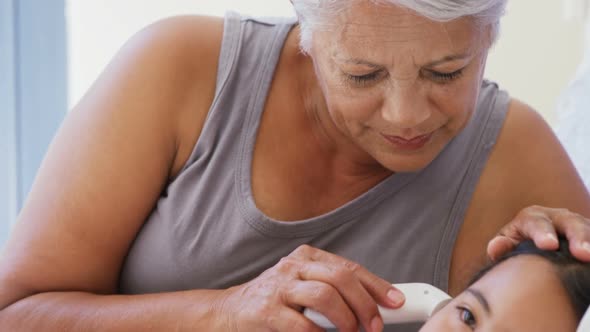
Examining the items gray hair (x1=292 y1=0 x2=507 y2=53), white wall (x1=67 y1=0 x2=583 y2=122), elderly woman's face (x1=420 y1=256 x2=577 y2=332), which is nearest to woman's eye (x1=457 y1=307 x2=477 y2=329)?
elderly woman's face (x1=420 y1=256 x2=577 y2=332)

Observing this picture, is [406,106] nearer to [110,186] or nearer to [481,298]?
[481,298]

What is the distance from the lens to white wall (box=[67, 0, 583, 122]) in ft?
8.18

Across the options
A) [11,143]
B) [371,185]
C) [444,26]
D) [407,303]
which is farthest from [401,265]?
[11,143]

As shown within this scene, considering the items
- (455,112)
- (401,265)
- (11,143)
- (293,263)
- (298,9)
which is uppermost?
(298,9)

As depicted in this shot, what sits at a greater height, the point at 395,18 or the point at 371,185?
the point at 395,18

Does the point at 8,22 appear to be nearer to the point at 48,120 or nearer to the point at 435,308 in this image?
the point at 48,120

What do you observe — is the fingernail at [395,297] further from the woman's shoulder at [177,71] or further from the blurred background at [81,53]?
the blurred background at [81,53]

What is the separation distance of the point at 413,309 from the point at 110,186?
0.51 m

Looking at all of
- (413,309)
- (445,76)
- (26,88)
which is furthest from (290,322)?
(26,88)

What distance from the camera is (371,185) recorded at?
4.89 ft

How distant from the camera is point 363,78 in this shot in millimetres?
1220

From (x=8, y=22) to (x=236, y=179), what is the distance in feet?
3.92

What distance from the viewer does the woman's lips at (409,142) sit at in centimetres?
127

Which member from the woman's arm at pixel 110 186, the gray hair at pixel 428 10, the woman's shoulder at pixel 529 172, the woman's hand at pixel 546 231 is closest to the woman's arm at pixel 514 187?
the woman's shoulder at pixel 529 172
